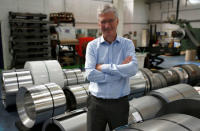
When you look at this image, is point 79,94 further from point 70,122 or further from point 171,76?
point 171,76

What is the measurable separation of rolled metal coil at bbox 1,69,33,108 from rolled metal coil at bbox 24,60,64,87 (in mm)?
116

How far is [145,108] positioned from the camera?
2.60 meters

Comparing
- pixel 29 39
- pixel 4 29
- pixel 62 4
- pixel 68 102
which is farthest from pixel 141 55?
pixel 62 4

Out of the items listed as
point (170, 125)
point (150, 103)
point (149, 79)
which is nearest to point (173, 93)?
point (150, 103)

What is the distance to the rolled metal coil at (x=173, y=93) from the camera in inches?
108

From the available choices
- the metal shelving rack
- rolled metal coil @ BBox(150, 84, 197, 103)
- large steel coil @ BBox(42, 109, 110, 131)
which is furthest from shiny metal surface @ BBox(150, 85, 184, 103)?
the metal shelving rack

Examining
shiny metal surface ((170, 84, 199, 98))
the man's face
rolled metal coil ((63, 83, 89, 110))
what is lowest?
rolled metal coil ((63, 83, 89, 110))

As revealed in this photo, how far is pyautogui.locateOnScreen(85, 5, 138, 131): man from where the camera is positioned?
1464mm

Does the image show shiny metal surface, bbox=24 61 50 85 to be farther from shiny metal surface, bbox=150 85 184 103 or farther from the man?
the man

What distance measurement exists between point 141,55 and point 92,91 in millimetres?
4746

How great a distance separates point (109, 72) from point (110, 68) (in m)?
0.03

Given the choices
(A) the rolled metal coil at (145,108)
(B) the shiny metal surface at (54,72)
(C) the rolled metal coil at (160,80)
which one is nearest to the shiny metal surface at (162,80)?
(C) the rolled metal coil at (160,80)

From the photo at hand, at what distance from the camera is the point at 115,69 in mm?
1440

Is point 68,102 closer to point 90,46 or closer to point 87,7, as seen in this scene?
point 90,46
